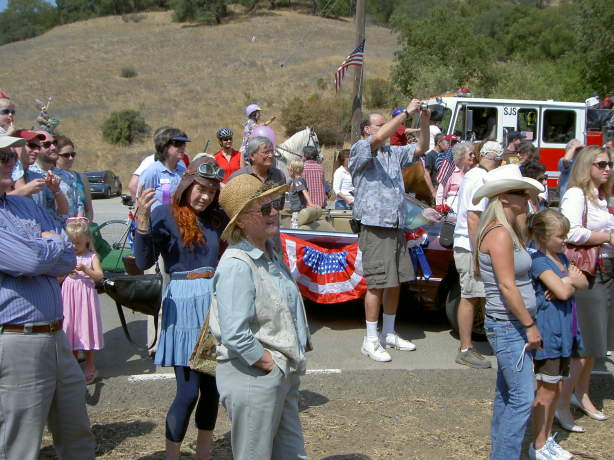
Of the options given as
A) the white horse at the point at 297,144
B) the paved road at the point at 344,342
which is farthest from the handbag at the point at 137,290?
the white horse at the point at 297,144

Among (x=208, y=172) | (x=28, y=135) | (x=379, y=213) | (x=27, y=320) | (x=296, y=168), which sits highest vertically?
(x=28, y=135)

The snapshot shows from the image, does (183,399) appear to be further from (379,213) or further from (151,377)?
(379,213)

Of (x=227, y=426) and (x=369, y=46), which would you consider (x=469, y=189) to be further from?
(x=369, y=46)

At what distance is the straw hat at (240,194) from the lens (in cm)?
275

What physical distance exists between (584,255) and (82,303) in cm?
391

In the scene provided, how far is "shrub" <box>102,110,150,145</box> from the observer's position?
131ft

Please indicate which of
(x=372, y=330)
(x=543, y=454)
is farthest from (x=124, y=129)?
(x=543, y=454)

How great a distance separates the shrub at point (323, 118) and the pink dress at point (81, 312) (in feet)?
98.2

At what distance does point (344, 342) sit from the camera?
6.36 meters

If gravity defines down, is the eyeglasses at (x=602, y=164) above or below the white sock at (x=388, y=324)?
above

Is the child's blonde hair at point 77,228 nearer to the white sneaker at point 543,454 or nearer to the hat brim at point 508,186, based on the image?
the hat brim at point 508,186

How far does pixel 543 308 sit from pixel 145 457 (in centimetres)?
263

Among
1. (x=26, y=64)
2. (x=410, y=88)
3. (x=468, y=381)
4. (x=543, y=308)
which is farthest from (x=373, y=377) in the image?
(x=26, y=64)

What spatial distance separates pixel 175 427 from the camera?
11.3 ft
